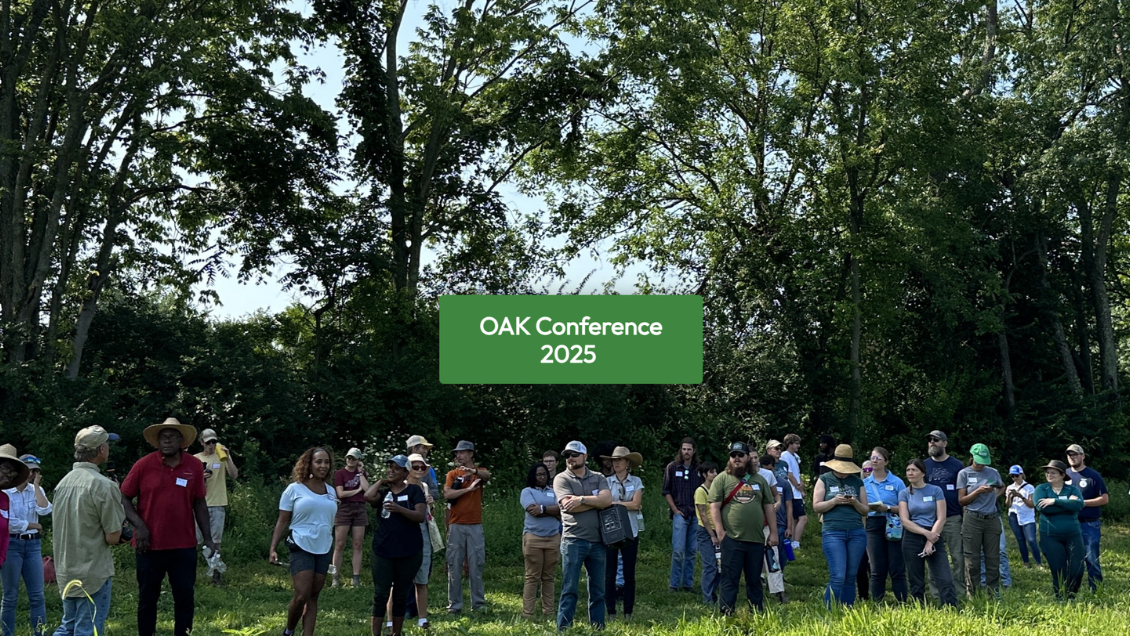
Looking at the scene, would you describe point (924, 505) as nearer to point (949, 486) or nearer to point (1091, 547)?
point (949, 486)

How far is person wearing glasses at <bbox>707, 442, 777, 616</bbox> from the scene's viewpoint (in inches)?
367

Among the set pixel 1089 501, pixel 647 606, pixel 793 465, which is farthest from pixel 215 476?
pixel 1089 501

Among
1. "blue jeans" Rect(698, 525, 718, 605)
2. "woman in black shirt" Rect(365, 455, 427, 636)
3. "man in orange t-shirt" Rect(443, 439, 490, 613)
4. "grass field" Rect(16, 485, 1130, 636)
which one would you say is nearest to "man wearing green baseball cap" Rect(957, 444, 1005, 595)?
"grass field" Rect(16, 485, 1130, 636)

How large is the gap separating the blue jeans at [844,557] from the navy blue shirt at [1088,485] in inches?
120

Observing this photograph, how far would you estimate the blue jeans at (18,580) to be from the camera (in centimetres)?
855

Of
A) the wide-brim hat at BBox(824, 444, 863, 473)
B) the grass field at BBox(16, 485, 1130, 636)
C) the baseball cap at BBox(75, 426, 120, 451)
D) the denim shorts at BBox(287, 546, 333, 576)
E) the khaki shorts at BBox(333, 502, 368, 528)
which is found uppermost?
the baseball cap at BBox(75, 426, 120, 451)

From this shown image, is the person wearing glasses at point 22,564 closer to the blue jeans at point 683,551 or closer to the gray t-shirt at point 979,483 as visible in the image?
the blue jeans at point 683,551

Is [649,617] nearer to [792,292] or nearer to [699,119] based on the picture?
[792,292]

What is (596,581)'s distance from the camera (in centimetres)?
930

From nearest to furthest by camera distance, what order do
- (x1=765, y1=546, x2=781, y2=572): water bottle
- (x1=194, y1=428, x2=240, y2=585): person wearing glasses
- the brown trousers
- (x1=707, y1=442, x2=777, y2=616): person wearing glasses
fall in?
(x1=707, y1=442, x2=777, y2=616): person wearing glasses, the brown trousers, (x1=765, y1=546, x2=781, y2=572): water bottle, (x1=194, y1=428, x2=240, y2=585): person wearing glasses

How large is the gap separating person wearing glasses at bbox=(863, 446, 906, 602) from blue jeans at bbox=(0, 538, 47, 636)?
287 inches

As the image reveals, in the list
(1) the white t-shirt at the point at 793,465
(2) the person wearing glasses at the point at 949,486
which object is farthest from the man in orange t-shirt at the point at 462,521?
(2) the person wearing glasses at the point at 949,486

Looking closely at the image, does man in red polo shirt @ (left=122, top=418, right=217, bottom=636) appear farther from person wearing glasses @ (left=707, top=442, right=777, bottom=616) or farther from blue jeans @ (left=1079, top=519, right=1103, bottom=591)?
blue jeans @ (left=1079, top=519, right=1103, bottom=591)

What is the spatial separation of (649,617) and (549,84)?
16.7 m
